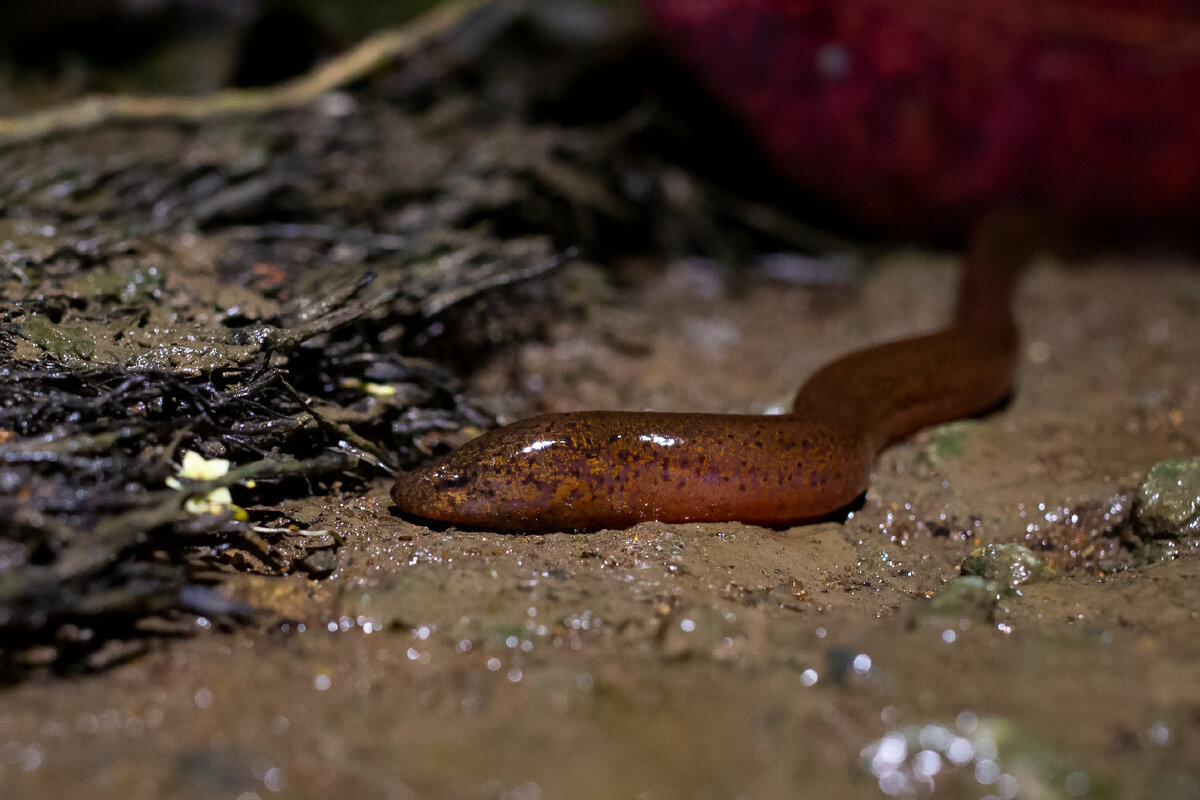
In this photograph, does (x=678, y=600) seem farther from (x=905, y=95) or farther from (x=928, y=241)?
(x=928, y=241)

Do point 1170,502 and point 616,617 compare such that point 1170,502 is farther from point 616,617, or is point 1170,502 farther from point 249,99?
point 249,99

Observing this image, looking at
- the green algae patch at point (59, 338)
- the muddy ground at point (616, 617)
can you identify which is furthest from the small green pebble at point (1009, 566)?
the green algae patch at point (59, 338)

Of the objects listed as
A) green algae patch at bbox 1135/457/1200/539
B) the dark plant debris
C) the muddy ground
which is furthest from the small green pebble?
the dark plant debris

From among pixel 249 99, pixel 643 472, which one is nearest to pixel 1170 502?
pixel 643 472

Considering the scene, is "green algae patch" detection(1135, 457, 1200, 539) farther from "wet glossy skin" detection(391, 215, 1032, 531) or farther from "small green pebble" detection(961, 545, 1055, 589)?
"wet glossy skin" detection(391, 215, 1032, 531)

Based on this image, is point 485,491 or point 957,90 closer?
point 485,491

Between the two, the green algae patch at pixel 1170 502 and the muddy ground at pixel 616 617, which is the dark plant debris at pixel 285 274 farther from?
the green algae patch at pixel 1170 502
